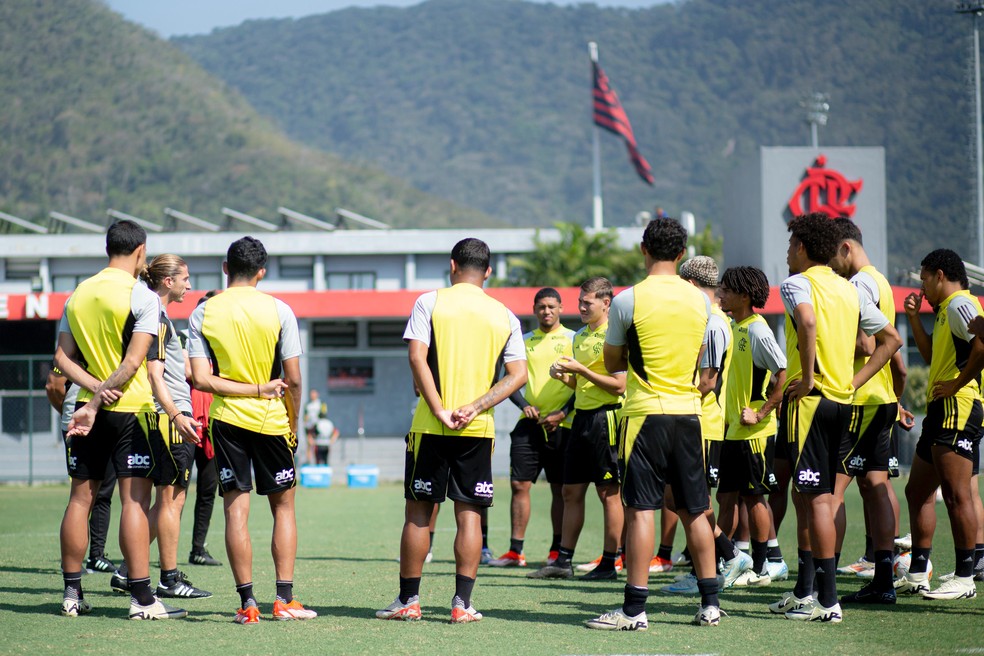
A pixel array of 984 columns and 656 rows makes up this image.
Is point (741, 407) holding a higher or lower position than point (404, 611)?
higher

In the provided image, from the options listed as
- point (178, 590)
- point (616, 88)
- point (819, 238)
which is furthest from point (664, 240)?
point (616, 88)

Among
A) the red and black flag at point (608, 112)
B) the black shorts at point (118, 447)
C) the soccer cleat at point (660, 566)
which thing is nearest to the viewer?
the black shorts at point (118, 447)

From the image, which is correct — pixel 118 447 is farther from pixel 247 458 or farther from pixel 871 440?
pixel 871 440

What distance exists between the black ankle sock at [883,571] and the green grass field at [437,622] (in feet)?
0.46

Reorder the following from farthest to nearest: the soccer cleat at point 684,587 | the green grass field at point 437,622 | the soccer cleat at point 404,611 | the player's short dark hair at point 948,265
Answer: the soccer cleat at point 684,587 → the player's short dark hair at point 948,265 → the soccer cleat at point 404,611 → the green grass field at point 437,622

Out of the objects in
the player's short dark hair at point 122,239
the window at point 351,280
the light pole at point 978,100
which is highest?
the light pole at point 978,100

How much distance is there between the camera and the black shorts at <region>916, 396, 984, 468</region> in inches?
269

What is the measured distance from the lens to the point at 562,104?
510 ft

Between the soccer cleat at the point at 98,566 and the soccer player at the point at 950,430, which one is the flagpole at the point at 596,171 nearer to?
the soccer cleat at the point at 98,566

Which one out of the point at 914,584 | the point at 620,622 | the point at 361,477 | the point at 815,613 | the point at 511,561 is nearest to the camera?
the point at 620,622

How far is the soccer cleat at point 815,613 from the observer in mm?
6125

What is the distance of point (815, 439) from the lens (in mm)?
6293

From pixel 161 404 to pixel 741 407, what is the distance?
3826 mm

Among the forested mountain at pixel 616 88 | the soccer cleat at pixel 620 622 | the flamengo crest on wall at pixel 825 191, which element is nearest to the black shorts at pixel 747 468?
the soccer cleat at pixel 620 622
